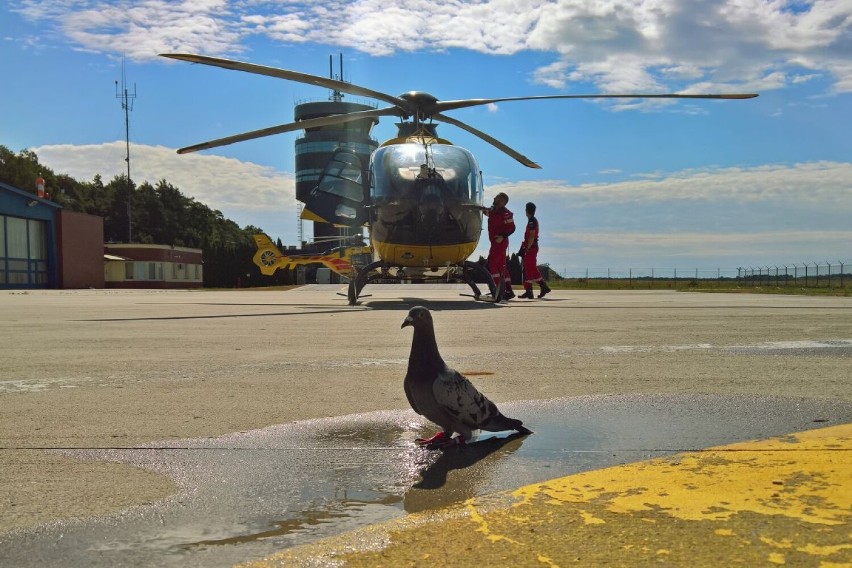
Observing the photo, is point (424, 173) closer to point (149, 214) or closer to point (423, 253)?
point (423, 253)

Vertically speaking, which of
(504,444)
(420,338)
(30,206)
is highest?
(30,206)

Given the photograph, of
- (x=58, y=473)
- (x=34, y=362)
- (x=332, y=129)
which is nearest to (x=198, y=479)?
(x=58, y=473)

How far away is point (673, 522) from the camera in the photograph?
89.4 inches

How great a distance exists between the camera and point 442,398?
3.28m

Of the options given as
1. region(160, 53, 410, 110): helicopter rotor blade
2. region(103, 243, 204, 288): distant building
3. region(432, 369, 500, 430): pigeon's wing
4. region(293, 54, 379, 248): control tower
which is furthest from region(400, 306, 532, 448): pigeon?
region(293, 54, 379, 248): control tower

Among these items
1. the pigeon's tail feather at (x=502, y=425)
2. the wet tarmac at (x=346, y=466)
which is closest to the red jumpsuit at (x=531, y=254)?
the wet tarmac at (x=346, y=466)

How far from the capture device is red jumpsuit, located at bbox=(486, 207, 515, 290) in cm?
1692

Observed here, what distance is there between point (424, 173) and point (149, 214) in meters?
72.1

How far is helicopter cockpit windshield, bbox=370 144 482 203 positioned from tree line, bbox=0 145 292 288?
47.8 metres

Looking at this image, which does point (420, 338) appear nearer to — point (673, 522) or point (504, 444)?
point (504, 444)

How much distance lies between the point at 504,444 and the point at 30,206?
4984 cm

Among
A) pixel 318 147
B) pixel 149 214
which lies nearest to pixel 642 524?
pixel 149 214

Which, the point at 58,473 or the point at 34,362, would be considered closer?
the point at 58,473

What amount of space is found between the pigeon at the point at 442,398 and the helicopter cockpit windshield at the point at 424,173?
1125 centimetres
